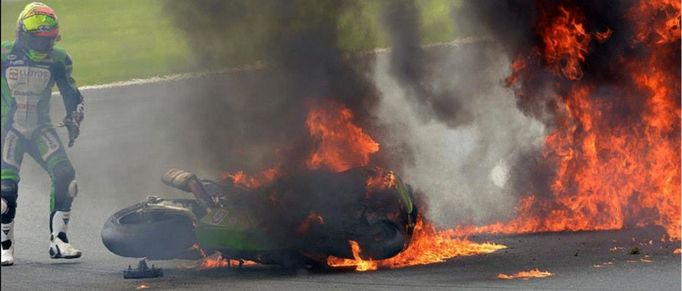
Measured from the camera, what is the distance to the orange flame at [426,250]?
39.4ft

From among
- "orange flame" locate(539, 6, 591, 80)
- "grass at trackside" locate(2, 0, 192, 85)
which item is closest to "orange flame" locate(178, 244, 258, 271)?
"orange flame" locate(539, 6, 591, 80)

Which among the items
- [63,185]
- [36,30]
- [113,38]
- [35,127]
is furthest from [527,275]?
[113,38]

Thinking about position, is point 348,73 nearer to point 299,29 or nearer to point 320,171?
point 299,29

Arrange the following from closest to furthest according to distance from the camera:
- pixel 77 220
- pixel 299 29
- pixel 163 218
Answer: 1. pixel 163 218
2. pixel 299 29
3. pixel 77 220

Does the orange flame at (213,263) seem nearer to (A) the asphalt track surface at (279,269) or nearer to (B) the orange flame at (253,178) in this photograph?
(A) the asphalt track surface at (279,269)

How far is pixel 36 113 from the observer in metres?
13.0

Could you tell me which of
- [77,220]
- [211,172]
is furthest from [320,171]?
[77,220]

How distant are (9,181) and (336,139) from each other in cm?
288

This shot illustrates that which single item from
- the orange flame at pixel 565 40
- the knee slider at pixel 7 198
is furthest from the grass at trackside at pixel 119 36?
the knee slider at pixel 7 198

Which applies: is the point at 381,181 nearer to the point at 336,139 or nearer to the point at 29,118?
the point at 336,139

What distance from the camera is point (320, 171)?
12117 millimetres

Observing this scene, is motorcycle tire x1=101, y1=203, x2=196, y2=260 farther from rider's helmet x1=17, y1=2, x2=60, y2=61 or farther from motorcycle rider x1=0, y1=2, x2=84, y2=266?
rider's helmet x1=17, y1=2, x2=60, y2=61

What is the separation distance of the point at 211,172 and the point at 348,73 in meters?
1.67

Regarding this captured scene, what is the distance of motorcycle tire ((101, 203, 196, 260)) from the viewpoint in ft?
39.4
